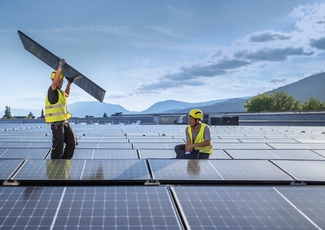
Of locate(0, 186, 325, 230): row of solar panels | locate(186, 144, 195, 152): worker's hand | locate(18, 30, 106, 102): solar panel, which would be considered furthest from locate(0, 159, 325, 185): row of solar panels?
locate(18, 30, 106, 102): solar panel

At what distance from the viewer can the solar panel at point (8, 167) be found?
493 centimetres

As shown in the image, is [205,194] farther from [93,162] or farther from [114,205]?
[93,162]

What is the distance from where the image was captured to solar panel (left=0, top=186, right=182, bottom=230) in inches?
136

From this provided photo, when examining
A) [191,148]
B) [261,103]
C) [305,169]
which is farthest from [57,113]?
[261,103]

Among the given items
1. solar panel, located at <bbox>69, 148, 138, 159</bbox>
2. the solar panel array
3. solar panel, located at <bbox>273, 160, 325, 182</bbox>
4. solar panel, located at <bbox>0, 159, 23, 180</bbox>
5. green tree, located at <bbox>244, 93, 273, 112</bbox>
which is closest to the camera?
the solar panel array

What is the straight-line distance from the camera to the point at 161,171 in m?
5.43

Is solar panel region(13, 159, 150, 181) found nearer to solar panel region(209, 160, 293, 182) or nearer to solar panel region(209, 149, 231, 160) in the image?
solar panel region(209, 160, 293, 182)

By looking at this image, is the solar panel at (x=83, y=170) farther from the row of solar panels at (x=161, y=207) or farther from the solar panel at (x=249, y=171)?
the solar panel at (x=249, y=171)

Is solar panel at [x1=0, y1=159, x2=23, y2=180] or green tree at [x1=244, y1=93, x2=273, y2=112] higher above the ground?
green tree at [x1=244, y1=93, x2=273, y2=112]

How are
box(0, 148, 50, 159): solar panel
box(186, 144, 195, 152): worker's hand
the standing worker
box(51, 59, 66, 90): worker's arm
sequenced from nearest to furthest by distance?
box(51, 59, 66, 90): worker's arm
the standing worker
box(186, 144, 195, 152): worker's hand
box(0, 148, 50, 159): solar panel

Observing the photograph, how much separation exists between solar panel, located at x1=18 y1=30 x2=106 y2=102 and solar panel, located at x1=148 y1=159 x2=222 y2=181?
4.01 metres

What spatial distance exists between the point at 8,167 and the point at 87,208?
2.21 meters

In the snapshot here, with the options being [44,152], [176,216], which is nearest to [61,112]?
[44,152]

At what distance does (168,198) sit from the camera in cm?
414
